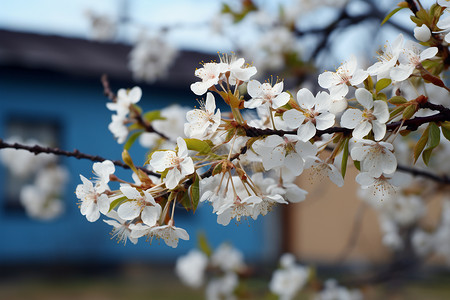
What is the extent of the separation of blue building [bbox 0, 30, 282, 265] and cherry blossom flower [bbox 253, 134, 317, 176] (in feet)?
21.4

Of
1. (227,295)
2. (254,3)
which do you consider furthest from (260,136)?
(254,3)

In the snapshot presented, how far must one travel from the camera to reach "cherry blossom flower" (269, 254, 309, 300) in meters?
2.31

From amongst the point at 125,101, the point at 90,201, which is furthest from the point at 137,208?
the point at 125,101

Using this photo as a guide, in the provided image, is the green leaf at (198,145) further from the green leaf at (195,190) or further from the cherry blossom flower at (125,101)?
the cherry blossom flower at (125,101)

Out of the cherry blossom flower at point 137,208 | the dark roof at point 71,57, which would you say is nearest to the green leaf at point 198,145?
the cherry blossom flower at point 137,208

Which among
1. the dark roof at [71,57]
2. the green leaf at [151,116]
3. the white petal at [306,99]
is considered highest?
the dark roof at [71,57]

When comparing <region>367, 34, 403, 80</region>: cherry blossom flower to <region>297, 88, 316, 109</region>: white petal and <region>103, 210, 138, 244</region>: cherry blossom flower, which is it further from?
<region>103, 210, 138, 244</region>: cherry blossom flower

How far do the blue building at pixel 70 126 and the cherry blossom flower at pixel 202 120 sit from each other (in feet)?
21.1

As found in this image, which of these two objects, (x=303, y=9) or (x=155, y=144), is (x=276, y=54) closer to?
(x=303, y=9)

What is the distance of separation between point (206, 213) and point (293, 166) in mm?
7639

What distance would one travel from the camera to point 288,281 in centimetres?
234

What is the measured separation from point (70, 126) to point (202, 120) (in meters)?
7.40

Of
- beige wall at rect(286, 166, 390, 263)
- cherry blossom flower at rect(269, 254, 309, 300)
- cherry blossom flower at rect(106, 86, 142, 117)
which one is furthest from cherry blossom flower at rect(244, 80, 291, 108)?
beige wall at rect(286, 166, 390, 263)

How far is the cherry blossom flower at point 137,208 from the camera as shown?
34.1 inches
